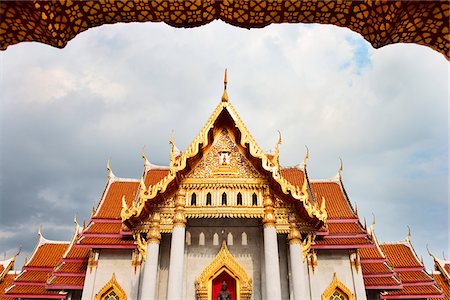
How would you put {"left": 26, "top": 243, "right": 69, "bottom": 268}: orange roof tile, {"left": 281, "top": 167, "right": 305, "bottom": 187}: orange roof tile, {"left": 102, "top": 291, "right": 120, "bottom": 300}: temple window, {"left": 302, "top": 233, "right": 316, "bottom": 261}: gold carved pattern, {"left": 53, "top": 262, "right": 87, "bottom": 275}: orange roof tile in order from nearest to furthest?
{"left": 302, "top": 233, "right": 316, "bottom": 261}: gold carved pattern
{"left": 102, "top": 291, "right": 120, "bottom": 300}: temple window
{"left": 53, "top": 262, "right": 87, "bottom": 275}: orange roof tile
{"left": 281, "top": 167, "right": 305, "bottom": 187}: orange roof tile
{"left": 26, "top": 243, "right": 69, "bottom": 268}: orange roof tile

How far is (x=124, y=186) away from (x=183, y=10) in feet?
47.5

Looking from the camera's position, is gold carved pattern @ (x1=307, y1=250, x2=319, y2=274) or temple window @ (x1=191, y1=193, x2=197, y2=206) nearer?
temple window @ (x1=191, y1=193, x2=197, y2=206)

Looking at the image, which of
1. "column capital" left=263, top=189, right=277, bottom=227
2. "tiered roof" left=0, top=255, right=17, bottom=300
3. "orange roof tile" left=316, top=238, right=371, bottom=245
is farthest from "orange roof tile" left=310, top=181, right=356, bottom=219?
"tiered roof" left=0, top=255, right=17, bottom=300

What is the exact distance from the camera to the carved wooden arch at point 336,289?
12828mm

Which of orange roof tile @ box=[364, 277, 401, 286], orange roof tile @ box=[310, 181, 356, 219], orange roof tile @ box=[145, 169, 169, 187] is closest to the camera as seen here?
orange roof tile @ box=[364, 277, 401, 286]

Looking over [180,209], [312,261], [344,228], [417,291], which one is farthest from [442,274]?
[180,209]

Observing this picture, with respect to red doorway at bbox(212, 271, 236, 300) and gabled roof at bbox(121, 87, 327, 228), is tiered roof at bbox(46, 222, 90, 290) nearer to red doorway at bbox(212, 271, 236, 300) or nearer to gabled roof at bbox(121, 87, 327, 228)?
gabled roof at bbox(121, 87, 327, 228)

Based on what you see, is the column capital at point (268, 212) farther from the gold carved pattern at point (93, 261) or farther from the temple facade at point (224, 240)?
the gold carved pattern at point (93, 261)

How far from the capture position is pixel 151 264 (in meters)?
10.7

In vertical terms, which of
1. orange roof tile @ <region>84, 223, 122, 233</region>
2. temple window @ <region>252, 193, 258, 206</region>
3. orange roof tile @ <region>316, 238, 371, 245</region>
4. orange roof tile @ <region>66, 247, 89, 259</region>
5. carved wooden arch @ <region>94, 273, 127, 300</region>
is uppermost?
orange roof tile @ <region>84, 223, 122, 233</region>

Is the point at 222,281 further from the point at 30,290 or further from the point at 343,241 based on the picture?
the point at 30,290

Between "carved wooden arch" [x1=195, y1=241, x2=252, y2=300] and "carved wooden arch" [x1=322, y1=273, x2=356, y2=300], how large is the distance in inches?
128

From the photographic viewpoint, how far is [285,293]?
11914 millimetres

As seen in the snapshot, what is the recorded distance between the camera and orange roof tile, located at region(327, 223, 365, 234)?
14.0 metres
